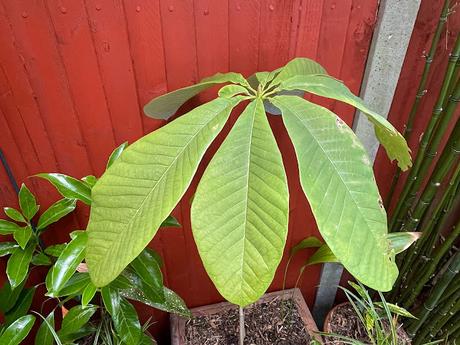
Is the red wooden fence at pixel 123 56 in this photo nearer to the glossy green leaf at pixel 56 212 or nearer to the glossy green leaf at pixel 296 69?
the glossy green leaf at pixel 56 212

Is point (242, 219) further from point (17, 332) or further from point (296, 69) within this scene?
point (17, 332)

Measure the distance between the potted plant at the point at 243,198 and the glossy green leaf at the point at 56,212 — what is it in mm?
535

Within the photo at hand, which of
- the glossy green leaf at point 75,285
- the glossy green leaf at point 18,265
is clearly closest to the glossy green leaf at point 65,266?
the glossy green leaf at point 75,285

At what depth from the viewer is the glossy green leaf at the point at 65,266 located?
1040 mm

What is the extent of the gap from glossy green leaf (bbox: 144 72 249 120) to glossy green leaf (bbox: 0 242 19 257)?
0.65 metres

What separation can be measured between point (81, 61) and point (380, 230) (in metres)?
0.90

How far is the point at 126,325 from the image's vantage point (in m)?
1.23

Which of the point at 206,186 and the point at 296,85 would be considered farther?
the point at 296,85

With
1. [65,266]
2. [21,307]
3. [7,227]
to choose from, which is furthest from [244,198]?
[21,307]

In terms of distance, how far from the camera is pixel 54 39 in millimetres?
1021

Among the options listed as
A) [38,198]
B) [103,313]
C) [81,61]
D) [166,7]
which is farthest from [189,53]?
[103,313]

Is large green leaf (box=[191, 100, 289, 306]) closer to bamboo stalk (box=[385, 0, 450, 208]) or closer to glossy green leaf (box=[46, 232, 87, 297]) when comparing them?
glossy green leaf (box=[46, 232, 87, 297])

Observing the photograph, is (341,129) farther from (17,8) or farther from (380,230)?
(17,8)

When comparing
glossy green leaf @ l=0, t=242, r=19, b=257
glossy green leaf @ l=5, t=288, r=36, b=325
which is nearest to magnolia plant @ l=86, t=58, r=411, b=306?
glossy green leaf @ l=0, t=242, r=19, b=257
